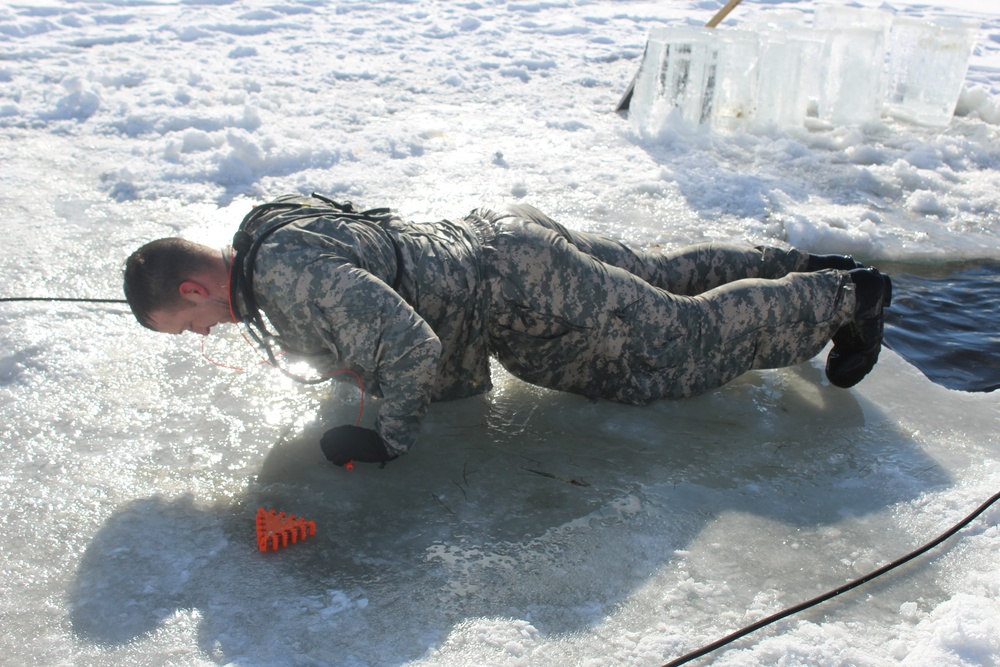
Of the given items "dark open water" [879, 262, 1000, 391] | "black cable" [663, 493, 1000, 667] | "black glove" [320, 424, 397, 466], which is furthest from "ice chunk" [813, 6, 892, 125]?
"black glove" [320, 424, 397, 466]

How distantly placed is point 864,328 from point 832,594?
126cm

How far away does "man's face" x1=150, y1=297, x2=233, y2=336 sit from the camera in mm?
2588

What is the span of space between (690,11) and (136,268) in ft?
31.9

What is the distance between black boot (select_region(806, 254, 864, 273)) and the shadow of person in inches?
18.8

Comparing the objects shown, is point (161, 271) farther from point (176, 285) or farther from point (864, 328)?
point (864, 328)

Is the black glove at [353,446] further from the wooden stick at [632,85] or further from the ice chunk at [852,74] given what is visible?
the ice chunk at [852,74]

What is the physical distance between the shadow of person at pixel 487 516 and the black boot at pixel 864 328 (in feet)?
0.41

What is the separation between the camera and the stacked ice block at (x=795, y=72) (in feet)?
19.9

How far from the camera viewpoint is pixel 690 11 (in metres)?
10.8

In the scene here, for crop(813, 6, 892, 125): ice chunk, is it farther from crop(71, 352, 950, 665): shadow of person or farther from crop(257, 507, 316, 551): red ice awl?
crop(257, 507, 316, 551): red ice awl

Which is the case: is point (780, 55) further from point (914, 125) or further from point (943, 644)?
point (943, 644)

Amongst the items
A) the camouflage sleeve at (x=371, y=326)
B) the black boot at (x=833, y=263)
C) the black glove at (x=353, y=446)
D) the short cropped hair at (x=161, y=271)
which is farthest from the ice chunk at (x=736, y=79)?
the short cropped hair at (x=161, y=271)

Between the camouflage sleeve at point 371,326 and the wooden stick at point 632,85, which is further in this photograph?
the wooden stick at point 632,85

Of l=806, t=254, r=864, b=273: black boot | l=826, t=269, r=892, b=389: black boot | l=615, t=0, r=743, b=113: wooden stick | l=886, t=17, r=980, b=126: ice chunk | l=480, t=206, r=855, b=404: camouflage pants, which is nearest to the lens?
l=480, t=206, r=855, b=404: camouflage pants
